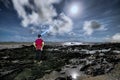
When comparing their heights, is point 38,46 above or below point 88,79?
above

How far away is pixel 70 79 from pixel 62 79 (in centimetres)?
47

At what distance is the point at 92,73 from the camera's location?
35.8 feet

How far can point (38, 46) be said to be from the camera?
1727 cm

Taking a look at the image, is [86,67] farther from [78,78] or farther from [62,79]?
[62,79]

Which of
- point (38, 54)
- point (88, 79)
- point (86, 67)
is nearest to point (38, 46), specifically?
point (38, 54)

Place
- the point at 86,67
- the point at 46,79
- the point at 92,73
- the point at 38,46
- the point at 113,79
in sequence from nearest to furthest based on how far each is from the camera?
1. the point at 113,79
2. the point at 46,79
3. the point at 92,73
4. the point at 86,67
5. the point at 38,46

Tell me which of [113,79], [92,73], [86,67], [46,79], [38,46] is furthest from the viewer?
[38,46]

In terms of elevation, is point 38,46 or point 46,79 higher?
point 38,46

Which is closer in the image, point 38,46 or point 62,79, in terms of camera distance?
point 62,79

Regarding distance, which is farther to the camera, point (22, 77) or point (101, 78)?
point (22, 77)

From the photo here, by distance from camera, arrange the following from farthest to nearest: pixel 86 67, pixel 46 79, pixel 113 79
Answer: pixel 86 67, pixel 46 79, pixel 113 79

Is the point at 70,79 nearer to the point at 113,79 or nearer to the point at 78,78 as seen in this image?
the point at 78,78

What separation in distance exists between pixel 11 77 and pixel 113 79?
240 inches

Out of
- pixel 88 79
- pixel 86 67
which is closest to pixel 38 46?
pixel 86 67
